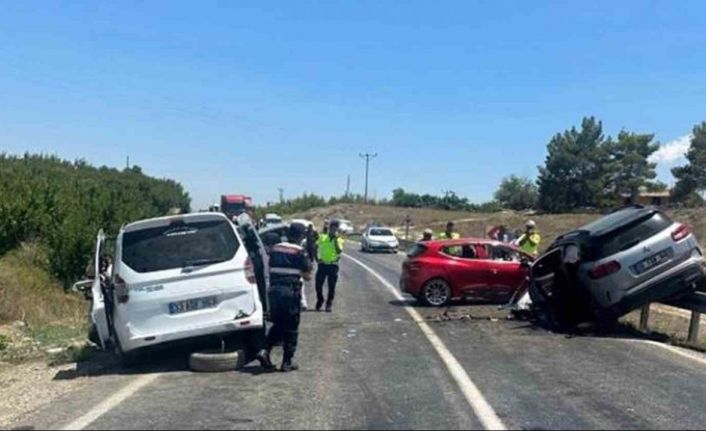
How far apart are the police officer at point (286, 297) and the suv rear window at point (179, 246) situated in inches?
27.4

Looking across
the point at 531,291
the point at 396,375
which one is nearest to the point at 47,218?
the point at 531,291

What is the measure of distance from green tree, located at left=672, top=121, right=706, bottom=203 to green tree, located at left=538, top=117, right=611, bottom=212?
9.14m

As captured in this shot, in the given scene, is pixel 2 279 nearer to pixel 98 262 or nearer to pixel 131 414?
pixel 98 262

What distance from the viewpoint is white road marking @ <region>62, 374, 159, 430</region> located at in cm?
674

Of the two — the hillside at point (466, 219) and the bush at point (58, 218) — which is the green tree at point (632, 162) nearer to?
the hillside at point (466, 219)

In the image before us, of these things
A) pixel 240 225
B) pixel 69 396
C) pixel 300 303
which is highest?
pixel 240 225

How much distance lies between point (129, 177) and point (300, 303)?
80.4 meters


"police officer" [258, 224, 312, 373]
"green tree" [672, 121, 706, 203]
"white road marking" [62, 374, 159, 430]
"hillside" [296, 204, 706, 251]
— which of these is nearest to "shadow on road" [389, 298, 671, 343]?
"police officer" [258, 224, 312, 373]

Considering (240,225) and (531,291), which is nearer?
(240,225)

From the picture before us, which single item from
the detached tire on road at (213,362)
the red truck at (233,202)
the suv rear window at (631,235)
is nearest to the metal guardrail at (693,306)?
the suv rear window at (631,235)

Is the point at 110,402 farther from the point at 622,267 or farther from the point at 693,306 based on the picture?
the point at 693,306

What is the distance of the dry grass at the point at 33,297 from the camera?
16.2 m

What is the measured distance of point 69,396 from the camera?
8.24 m

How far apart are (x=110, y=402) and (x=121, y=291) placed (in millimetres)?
2120
